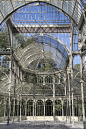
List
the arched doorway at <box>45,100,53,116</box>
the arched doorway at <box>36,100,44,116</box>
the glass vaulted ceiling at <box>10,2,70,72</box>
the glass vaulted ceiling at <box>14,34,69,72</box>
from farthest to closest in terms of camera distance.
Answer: the arched doorway at <box>45,100,53,116</box> → the arched doorway at <box>36,100,44,116</box> → the glass vaulted ceiling at <box>14,34,69,72</box> → the glass vaulted ceiling at <box>10,2,70,72</box>

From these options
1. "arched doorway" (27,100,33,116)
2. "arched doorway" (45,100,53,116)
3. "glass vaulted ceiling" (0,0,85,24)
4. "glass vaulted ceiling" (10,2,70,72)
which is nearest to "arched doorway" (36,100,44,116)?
"arched doorway" (45,100,53,116)

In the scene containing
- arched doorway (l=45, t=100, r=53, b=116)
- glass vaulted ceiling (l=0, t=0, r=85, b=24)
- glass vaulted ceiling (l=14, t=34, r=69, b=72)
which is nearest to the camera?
glass vaulted ceiling (l=0, t=0, r=85, b=24)

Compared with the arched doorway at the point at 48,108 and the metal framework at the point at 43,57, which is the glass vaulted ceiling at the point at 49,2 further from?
the arched doorway at the point at 48,108

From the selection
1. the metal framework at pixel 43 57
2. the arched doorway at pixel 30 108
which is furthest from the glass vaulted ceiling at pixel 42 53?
the arched doorway at pixel 30 108

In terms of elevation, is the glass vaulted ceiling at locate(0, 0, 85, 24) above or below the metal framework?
above

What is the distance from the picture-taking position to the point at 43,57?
155 feet

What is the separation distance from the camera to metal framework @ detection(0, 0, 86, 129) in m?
27.3

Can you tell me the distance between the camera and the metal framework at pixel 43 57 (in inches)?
1075

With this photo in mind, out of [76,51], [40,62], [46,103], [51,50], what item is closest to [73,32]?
[76,51]

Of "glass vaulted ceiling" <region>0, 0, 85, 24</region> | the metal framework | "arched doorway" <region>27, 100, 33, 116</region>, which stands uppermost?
"glass vaulted ceiling" <region>0, 0, 85, 24</region>

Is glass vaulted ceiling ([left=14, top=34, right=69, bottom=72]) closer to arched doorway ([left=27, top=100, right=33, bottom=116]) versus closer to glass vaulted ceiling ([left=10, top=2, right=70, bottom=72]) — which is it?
glass vaulted ceiling ([left=10, top=2, right=70, bottom=72])

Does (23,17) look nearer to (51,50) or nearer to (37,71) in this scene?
(51,50)

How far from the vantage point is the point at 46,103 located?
47781 mm

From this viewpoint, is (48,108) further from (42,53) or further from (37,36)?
(37,36)
